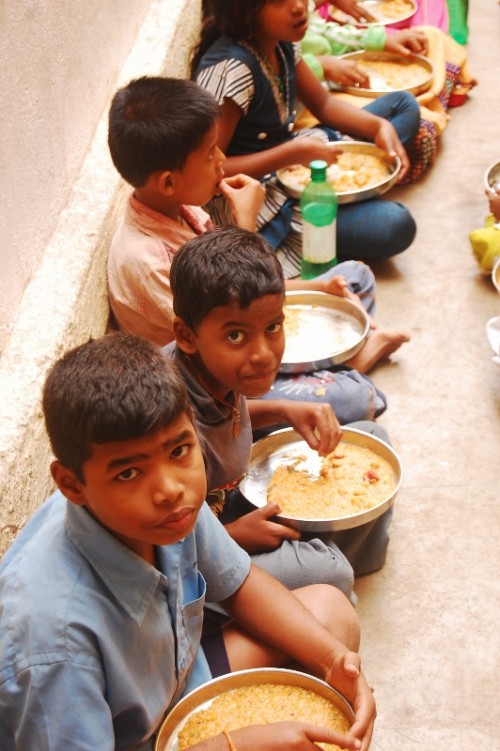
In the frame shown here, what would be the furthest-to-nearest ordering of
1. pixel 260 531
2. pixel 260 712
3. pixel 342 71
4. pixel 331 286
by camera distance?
1. pixel 342 71
2. pixel 331 286
3. pixel 260 531
4. pixel 260 712

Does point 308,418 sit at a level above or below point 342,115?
above

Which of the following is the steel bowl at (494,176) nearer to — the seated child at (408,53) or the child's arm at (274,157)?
the seated child at (408,53)

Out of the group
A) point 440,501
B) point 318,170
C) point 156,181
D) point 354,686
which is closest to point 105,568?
point 354,686

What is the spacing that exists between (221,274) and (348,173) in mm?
1898

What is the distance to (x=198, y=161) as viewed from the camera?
2.42 metres

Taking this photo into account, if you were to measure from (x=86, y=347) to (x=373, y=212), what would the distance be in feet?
7.74

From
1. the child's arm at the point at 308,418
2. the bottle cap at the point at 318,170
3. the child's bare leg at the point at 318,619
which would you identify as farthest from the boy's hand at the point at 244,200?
the child's bare leg at the point at 318,619

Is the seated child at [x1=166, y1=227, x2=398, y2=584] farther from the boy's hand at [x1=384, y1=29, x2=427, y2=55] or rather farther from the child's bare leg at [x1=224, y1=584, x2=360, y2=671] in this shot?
the boy's hand at [x1=384, y1=29, x2=427, y2=55]

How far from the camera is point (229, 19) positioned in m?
3.30

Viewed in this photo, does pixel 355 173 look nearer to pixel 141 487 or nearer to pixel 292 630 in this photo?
pixel 292 630

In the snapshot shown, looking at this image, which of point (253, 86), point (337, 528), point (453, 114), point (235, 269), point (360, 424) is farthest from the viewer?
point (453, 114)

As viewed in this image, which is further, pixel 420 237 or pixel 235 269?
pixel 420 237

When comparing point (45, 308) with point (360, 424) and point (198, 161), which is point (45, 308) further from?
point (360, 424)

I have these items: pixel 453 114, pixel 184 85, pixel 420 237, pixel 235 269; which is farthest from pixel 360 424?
pixel 453 114
